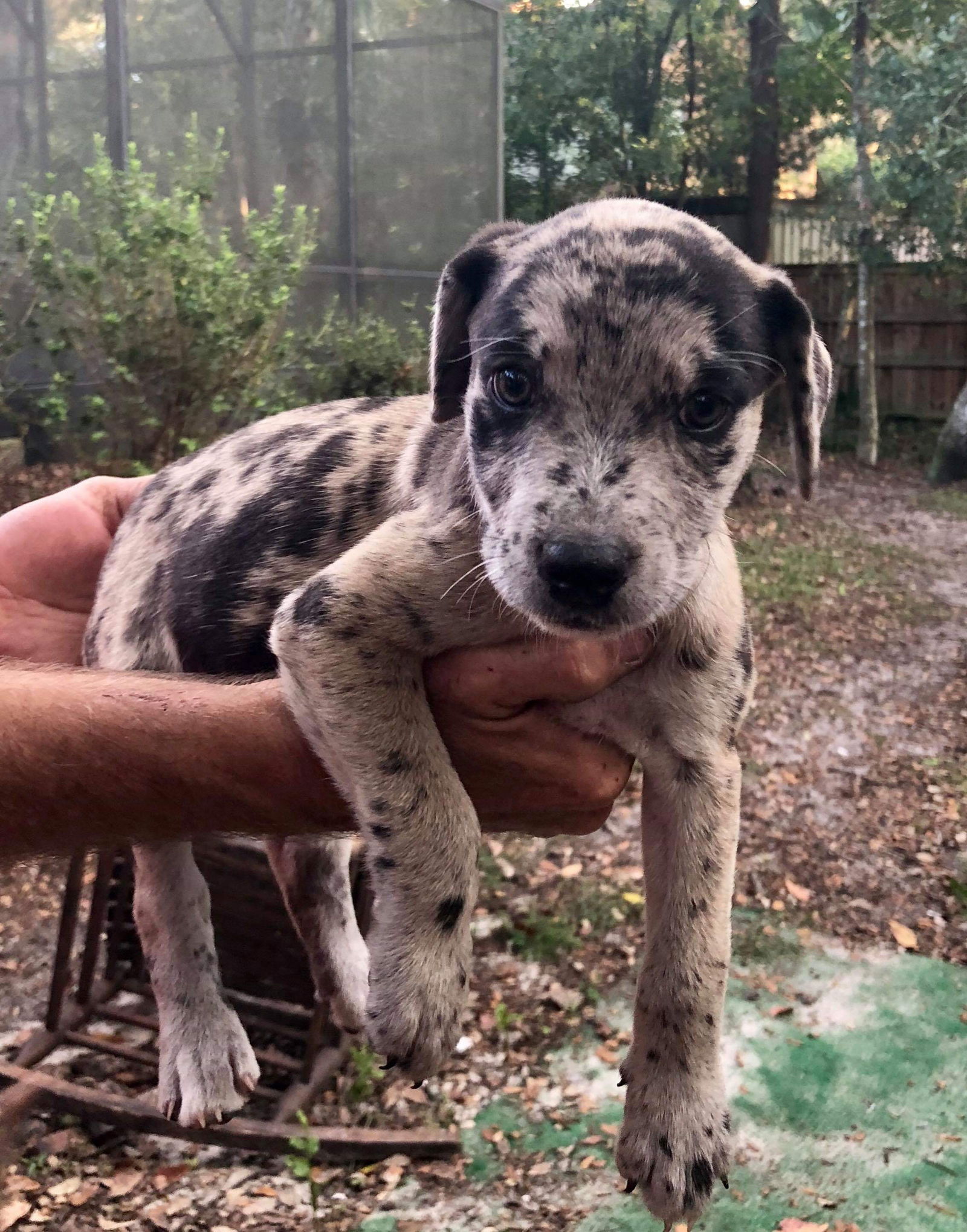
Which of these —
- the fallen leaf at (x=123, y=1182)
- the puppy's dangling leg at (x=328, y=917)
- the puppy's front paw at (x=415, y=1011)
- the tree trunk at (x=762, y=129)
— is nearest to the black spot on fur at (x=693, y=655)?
the puppy's front paw at (x=415, y=1011)

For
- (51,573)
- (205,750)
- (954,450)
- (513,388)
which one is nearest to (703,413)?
(513,388)

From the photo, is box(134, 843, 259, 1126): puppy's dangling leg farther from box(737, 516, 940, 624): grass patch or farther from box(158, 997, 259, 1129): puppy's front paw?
box(737, 516, 940, 624): grass patch

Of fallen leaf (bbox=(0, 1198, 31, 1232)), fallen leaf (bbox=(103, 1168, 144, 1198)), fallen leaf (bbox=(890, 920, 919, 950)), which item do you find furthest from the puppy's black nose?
fallen leaf (bbox=(890, 920, 919, 950))

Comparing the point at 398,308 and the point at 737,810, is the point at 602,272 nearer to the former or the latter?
the point at 737,810

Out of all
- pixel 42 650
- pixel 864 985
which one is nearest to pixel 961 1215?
pixel 864 985

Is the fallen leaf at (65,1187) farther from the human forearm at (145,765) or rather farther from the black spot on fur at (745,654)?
the black spot on fur at (745,654)
